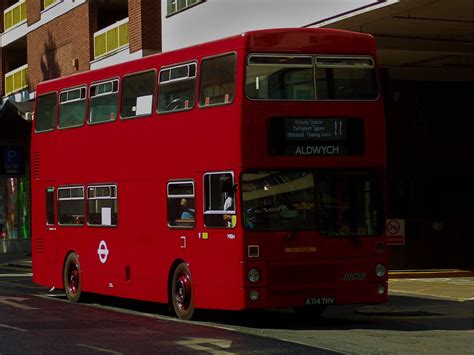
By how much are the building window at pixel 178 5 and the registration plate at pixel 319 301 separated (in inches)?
551

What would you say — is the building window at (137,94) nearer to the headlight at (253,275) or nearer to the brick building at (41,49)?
the headlight at (253,275)

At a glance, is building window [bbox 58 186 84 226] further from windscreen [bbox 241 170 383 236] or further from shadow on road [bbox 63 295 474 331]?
windscreen [bbox 241 170 383 236]

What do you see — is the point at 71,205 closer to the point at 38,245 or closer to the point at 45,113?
the point at 38,245

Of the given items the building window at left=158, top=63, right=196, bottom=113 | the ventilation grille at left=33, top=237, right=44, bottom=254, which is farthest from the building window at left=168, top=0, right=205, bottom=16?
the building window at left=158, top=63, right=196, bottom=113

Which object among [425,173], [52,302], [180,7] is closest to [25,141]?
[180,7]

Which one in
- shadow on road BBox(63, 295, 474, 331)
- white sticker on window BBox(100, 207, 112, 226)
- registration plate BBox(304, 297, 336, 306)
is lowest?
shadow on road BBox(63, 295, 474, 331)

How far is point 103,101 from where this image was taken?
1809 centimetres

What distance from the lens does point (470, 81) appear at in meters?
28.4

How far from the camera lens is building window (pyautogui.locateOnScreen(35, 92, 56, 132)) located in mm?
19938

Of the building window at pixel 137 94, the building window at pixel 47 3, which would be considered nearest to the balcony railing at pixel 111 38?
the building window at pixel 47 3

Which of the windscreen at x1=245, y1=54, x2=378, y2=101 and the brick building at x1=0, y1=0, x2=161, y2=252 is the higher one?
the brick building at x1=0, y1=0, x2=161, y2=252

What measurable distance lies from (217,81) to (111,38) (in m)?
18.8

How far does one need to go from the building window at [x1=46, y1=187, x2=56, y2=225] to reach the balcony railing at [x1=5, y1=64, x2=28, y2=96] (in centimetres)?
2237

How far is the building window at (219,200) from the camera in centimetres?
1449
